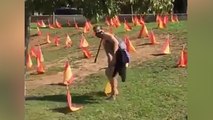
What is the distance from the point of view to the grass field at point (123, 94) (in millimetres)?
3736

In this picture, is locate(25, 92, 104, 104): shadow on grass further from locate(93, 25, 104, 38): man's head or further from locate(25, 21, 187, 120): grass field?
locate(93, 25, 104, 38): man's head

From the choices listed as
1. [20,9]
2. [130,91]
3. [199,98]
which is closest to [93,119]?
[130,91]

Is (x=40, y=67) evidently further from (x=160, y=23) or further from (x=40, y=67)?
(x=160, y=23)

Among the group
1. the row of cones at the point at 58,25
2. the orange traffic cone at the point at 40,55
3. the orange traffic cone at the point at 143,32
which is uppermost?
the row of cones at the point at 58,25

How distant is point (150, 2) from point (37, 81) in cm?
130

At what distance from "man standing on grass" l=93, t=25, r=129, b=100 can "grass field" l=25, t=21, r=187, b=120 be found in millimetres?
80

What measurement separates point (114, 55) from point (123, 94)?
0.38m

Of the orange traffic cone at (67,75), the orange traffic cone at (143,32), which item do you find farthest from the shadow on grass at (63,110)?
the orange traffic cone at (143,32)

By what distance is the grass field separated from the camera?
3736mm

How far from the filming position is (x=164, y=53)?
164 inches

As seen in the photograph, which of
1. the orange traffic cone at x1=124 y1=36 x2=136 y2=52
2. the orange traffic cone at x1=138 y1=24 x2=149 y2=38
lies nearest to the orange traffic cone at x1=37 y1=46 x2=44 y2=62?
the orange traffic cone at x1=124 y1=36 x2=136 y2=52

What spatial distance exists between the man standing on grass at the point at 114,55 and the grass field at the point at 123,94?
8cm

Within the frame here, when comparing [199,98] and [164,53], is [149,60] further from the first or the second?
[199,98]

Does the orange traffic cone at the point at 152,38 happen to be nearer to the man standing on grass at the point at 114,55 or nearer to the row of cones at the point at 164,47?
the row of cones at the point at 164,47
